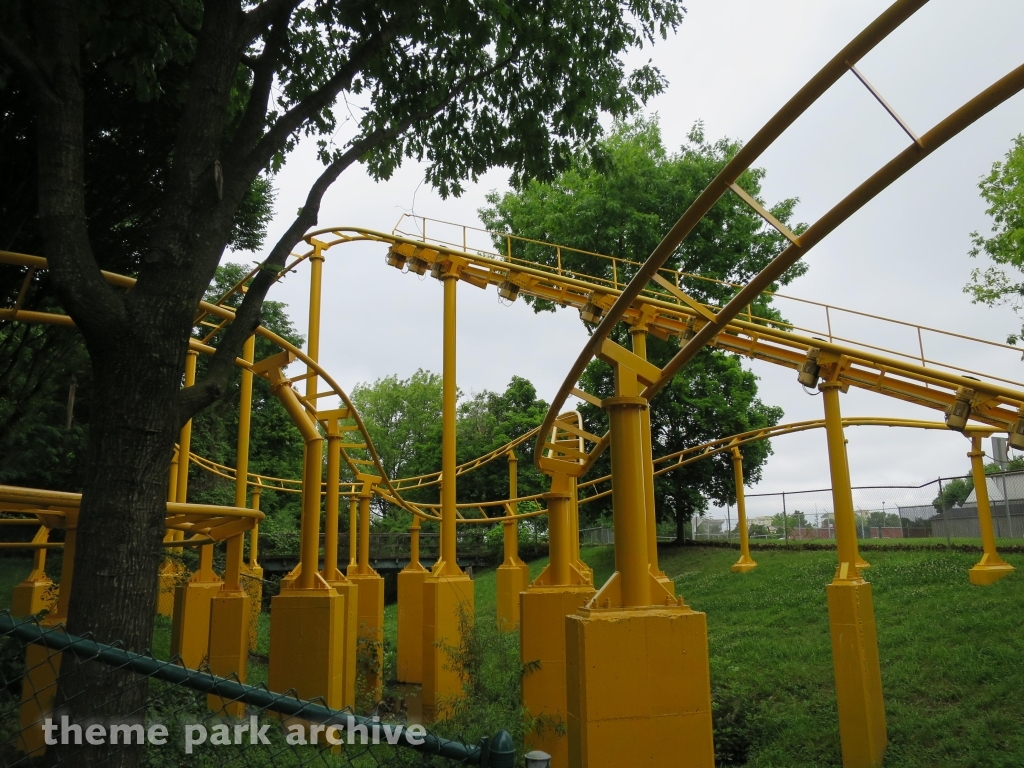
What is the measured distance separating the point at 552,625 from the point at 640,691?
400 cm

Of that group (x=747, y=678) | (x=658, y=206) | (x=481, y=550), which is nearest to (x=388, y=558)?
(x=481, y=550)

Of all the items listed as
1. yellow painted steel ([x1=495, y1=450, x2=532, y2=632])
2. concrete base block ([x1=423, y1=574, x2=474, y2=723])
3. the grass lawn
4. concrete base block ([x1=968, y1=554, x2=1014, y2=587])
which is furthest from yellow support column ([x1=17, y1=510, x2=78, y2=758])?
concrete base block ([x1=968, y1=554, x2=1014, y2=587])

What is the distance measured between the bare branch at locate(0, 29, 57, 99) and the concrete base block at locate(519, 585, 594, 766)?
6.13 metres

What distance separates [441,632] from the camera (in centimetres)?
1065

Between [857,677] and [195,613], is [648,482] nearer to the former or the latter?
[857,677]

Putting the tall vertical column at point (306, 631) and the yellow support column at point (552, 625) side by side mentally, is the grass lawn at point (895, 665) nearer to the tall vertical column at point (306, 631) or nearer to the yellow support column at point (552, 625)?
the yellow support column at point (552, 625)

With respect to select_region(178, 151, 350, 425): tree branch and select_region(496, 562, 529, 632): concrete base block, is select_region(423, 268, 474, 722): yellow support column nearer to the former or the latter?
select_region(178, 151, 350, 425): tree branch

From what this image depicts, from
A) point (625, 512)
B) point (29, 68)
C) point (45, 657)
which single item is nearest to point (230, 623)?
point (45, 657)

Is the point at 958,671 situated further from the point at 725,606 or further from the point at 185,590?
the point at 185,590

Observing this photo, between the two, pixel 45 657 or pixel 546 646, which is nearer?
pixel 45 657

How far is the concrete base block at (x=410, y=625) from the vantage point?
1514 cm

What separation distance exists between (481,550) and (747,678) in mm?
21788

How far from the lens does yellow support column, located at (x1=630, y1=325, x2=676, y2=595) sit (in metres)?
6.24

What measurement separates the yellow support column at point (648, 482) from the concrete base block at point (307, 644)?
322cm
